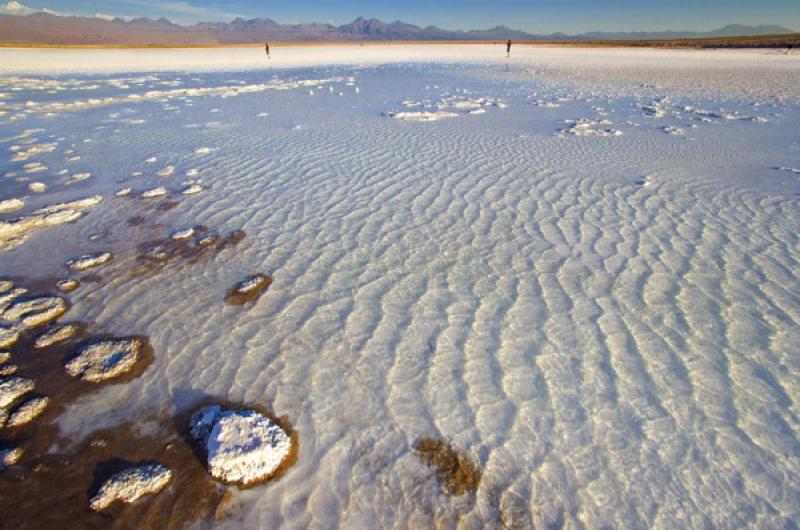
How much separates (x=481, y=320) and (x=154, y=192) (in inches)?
209

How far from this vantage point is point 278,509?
2.14m

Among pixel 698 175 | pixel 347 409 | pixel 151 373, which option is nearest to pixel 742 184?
pixel 698 175

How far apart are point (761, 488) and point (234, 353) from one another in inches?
131

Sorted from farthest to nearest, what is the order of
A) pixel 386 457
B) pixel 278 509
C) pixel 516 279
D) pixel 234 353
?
pixel 516 279
pixel 234 353
pixel 386 457
pixel 278 509

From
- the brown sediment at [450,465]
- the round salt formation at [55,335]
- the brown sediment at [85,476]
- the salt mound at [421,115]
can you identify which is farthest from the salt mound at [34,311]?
the salt mound at [421,115]

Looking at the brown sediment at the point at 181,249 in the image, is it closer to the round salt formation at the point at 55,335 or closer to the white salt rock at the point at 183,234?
the white salt rock at the point at 183,234

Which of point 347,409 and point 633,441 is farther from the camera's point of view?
point 347,409

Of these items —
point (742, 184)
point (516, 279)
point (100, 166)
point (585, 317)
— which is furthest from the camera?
point (100, 166)

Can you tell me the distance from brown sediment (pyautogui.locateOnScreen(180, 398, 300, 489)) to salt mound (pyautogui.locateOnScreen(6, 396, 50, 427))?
91 cm

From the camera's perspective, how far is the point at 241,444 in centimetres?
239

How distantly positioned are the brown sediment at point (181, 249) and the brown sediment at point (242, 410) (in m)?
2.13

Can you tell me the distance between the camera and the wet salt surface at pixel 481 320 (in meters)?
2.25

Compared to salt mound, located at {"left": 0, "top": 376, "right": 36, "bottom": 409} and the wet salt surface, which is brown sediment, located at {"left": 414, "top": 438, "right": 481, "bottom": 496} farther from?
salt mound, located at {"left": 0, "top": 376, "right": 36, "bottom": 409}

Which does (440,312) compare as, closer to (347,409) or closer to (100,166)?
(347,409)
